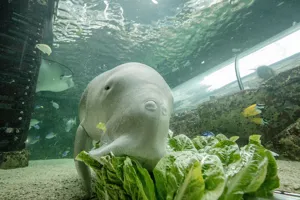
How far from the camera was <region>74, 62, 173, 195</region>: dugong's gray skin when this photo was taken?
1.51 meters

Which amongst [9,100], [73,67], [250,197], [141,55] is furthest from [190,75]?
[250,197]

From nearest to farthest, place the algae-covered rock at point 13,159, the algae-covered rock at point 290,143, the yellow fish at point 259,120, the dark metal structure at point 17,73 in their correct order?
the algae-covered rock at point 290,143
the algae-covered rock at point 13,159
the yellow fish at point 259,120
the dark metal structure at point 17,73

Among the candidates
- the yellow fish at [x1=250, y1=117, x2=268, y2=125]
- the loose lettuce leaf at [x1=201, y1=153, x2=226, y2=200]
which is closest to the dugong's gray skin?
the loose lettuce leaf at [x1=201, y1=153, x2=226, y2=200]

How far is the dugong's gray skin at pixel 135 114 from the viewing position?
151cm

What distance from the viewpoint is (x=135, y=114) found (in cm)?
159

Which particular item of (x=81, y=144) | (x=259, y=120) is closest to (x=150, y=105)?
(x=81, y=144)

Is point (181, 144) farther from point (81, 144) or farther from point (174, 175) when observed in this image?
point (81, 144)

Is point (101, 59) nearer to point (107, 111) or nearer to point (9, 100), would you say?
point (9, 100)

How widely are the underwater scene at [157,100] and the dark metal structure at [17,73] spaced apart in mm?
31

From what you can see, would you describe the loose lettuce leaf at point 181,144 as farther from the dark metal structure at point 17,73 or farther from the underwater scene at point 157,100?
the dark metal structure at point 17,73

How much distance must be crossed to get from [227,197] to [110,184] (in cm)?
99

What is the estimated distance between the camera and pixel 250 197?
1.95 meters

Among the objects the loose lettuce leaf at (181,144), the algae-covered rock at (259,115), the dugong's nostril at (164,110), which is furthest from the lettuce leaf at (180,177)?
the algae-covered rock at (259,115)

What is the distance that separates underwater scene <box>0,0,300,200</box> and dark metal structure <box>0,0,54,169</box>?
0.10ft
